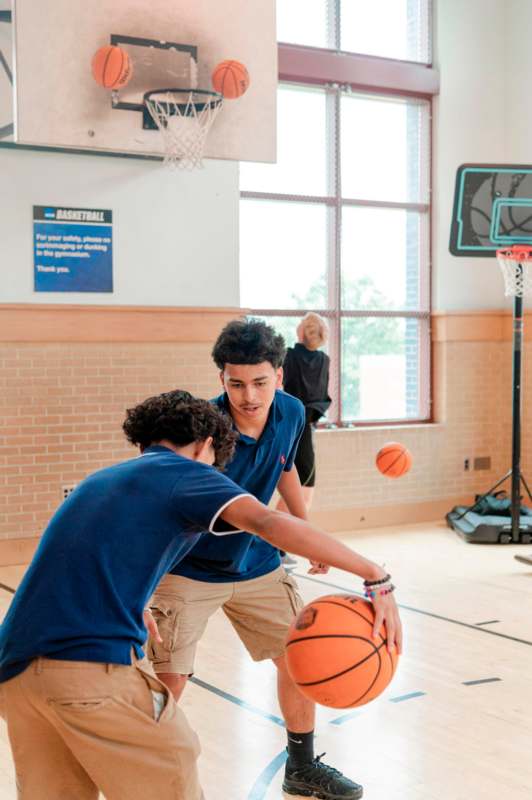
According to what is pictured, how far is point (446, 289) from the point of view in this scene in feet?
33.0

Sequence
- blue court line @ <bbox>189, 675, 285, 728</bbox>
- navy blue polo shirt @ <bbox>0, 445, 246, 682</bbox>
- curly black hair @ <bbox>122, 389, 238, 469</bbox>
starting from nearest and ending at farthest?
navy blue polo shirt @ <bbox>0, 445, 246, 682</bbox> < curly black hair @ <bbox>122, 389, 238, 469</bbox> < blue court line @ <bbox>189, 675, 285, 728</bbox>

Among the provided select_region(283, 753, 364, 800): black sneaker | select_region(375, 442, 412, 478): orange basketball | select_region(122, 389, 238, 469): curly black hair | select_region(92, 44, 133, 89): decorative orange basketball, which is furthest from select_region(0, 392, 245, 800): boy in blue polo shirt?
select_region(375, 442, 412, 478): orange basketball

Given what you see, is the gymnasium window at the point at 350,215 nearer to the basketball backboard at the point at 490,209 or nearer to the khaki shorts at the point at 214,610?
the basketball backboard at the point at 490,209

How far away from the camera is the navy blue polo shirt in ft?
7.79

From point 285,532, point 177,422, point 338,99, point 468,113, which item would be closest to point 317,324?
point 338,99

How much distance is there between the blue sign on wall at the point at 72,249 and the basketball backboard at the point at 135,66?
4.37 ft

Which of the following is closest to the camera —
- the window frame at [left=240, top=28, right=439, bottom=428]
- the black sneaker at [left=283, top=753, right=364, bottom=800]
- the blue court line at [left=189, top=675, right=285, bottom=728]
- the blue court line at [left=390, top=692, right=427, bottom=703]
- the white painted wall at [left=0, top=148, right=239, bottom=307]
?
the black sneaker at [left=283, top=753, right=364, bottom=800]

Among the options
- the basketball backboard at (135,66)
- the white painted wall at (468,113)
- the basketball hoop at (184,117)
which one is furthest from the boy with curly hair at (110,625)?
the white painted wall at (468,113)

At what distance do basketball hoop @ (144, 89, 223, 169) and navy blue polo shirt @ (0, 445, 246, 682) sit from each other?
4.71 meters

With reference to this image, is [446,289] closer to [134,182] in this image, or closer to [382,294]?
[382,294]

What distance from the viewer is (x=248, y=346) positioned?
358 cm

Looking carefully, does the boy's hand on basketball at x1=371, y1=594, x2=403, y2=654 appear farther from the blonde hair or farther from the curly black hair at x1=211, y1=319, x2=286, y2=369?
the blonde hair

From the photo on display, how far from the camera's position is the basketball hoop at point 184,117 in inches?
267

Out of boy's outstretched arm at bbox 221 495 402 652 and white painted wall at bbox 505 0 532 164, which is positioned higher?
white painted wall at bbox 505 0 532 164
